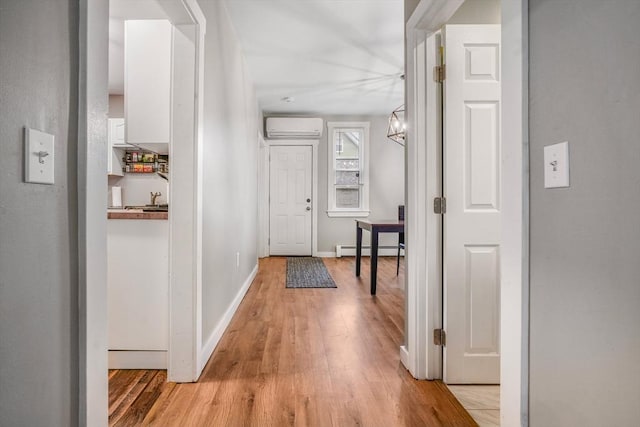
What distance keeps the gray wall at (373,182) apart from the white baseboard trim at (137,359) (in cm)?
431

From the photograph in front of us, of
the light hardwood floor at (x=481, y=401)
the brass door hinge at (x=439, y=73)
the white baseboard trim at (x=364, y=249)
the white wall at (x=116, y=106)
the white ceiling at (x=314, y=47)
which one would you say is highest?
the white ceiling at (x=314, y=47)

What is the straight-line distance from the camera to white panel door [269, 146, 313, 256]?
237 inches

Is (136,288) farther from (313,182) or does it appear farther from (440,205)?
(313,182)

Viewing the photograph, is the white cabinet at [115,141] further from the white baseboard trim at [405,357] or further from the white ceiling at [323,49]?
the white baseboard trim at [405,357]

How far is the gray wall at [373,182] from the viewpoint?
6062 mm

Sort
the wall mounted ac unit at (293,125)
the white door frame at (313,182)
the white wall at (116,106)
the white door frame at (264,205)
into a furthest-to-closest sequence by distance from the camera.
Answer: the white door frame at (313,182)
the white door frame at (264,205)
the wall mounted ac unit at (293,125)
the white wall at (116,106)

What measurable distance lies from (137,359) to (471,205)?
2.04 m

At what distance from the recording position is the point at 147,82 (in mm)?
1980

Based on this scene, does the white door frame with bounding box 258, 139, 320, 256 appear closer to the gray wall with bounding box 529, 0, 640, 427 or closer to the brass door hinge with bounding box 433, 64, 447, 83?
the brass door hinge with bounding box 433, 64, 447, 83

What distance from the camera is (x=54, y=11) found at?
68 centimetres

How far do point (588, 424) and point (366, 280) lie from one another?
3508 mm

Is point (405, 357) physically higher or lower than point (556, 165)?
lower

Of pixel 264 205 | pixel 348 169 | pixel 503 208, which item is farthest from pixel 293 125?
pixel 503 208

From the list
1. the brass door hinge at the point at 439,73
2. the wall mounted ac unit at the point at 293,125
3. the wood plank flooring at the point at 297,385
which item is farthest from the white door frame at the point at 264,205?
the brass door hinge at the point at 439,73
